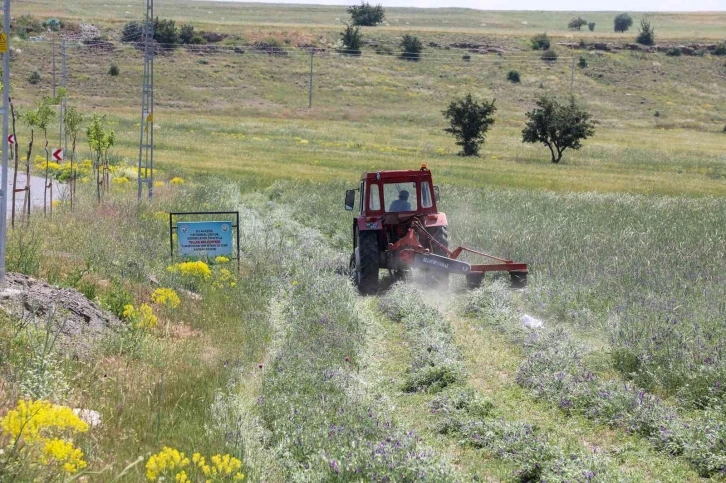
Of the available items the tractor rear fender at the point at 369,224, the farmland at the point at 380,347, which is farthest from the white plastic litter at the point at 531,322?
the tractor rear fender at the point at 369,224

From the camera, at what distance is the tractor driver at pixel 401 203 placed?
15750 mm

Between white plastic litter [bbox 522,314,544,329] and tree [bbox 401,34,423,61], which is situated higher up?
tree [bbox 401,34,423,61]

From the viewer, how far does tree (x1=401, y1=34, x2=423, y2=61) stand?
365 feet

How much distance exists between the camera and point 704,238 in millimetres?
18109

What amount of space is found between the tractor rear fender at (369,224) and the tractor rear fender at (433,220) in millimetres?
813

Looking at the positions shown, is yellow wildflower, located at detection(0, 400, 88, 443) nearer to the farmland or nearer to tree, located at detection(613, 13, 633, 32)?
the farmland

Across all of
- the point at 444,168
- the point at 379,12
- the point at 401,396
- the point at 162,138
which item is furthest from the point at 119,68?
the point at 401,396

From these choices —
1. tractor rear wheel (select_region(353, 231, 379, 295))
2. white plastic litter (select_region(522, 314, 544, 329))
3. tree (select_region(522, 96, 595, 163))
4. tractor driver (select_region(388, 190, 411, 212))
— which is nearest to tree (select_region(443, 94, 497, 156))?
tree (select_region(522, 96, 595, 163))

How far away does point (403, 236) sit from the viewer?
15664 mm

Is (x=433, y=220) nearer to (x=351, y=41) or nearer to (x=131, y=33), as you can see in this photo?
(x=131, y=33)

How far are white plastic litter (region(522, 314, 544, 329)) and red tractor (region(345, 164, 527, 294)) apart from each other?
7.40 feet

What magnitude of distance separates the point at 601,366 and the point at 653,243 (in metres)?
8.58

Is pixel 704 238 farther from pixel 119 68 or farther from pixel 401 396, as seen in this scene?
pixel 119 68

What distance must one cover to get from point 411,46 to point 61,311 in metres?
107
